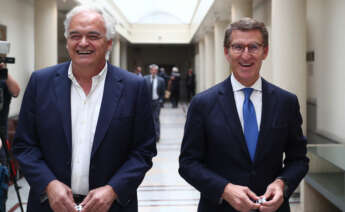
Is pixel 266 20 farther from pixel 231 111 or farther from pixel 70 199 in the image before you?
pixel 70 199

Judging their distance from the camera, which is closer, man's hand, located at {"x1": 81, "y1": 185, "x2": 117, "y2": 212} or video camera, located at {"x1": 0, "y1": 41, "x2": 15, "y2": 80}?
man's hand, located at {"x1": 81, "y1": 185, "x2": 117, "y2": 212}

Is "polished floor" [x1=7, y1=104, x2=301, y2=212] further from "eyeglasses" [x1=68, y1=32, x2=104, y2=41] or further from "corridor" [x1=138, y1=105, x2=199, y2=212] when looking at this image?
"eyeglasses" [x1=68, y1=32, x2=104, y2=41]

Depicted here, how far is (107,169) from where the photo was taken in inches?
84.9

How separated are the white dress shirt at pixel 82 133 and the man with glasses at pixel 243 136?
1.63 ft

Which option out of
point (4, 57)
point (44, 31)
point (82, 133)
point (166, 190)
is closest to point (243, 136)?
point (82, 133)

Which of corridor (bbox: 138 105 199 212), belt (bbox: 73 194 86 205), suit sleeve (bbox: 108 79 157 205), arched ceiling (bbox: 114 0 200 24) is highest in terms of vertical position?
arched ceiling (bbox: 114 0 200 24)

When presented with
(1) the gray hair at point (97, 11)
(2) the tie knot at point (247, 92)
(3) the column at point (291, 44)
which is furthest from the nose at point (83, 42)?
(3) the column at point (291, 44)

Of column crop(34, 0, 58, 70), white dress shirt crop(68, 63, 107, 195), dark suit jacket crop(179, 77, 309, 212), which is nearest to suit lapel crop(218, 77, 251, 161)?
dark suit jacket crop(179, 77, 309, 212)

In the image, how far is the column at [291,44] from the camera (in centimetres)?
582

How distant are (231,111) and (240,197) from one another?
1.43 feet

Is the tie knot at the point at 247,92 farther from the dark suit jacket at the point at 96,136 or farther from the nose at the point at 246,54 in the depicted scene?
the dark suit jacket at the point at 96,136

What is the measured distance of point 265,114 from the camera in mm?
2125

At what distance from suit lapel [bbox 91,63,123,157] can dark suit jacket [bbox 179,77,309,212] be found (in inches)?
15.9

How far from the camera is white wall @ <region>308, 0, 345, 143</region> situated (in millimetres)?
5527
